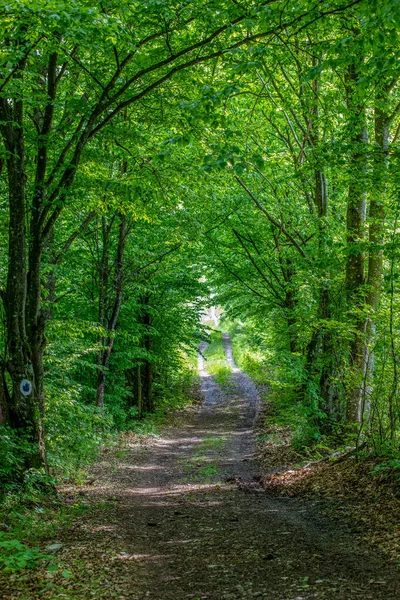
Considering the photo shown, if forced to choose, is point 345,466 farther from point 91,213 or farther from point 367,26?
point 91,213

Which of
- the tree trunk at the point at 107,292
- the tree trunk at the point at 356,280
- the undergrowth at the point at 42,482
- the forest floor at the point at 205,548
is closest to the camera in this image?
the forest floor at the point at 205,548

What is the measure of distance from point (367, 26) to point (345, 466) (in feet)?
21.7

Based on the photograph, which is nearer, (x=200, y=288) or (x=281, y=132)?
(x=281, y=132)

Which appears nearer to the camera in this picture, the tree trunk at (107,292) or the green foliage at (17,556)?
the green foliage at (17,556)

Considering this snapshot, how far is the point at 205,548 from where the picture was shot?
19.4 feet

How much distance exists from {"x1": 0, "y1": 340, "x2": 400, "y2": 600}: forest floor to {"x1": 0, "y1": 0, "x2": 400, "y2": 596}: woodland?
4.33 ft

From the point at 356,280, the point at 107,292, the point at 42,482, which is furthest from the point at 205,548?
the point at 107,292

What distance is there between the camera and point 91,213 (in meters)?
12.1

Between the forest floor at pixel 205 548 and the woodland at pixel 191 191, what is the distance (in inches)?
51.9

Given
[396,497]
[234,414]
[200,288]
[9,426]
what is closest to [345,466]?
[396,497]

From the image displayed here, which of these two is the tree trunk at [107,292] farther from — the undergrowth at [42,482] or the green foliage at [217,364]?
the green foliage at [217,364]

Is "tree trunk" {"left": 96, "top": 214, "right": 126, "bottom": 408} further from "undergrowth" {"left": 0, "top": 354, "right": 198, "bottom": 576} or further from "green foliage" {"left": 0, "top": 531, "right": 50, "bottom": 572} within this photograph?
"green foliage" {"left": 0, "top": 531, "right": 50, "bottom": 572}

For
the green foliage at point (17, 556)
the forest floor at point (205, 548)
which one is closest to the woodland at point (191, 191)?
the forest floor at point (205, 548)

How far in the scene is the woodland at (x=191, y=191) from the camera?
6.53m
